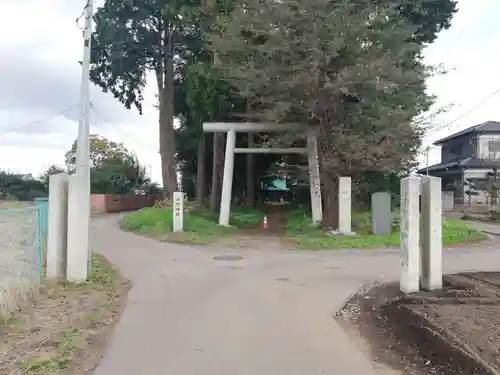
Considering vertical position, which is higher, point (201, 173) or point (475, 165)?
point (475, 165)

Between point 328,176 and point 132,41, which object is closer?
point 328,176

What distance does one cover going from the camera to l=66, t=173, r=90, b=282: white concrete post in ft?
31.0

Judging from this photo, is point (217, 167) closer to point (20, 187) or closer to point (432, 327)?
point (20, 187)

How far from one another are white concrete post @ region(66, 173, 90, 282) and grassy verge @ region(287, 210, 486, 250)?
851cm

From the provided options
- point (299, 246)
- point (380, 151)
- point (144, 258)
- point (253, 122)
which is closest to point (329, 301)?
point (144, 258)

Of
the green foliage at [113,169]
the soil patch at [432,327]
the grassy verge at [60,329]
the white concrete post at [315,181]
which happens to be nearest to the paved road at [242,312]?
the grassy verge at [60,329]

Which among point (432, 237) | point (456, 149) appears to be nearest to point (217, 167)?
point (432, 237)

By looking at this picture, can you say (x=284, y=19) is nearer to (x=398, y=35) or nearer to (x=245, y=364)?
(x=398, y=35)

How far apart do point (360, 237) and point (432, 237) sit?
9162mm

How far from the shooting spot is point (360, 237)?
18.1 m

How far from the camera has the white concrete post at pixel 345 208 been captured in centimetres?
1891

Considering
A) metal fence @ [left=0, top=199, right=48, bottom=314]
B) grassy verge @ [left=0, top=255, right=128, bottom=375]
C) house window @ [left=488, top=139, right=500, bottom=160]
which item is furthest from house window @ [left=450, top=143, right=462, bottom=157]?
metal fence @ [left=0, top=199, right=48, bottom=314]

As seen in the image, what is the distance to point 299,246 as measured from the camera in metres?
16.8

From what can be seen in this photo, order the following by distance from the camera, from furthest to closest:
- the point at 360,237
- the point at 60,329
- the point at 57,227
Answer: the point at 360,237 < the point at 57,227 < the point at 60,329
